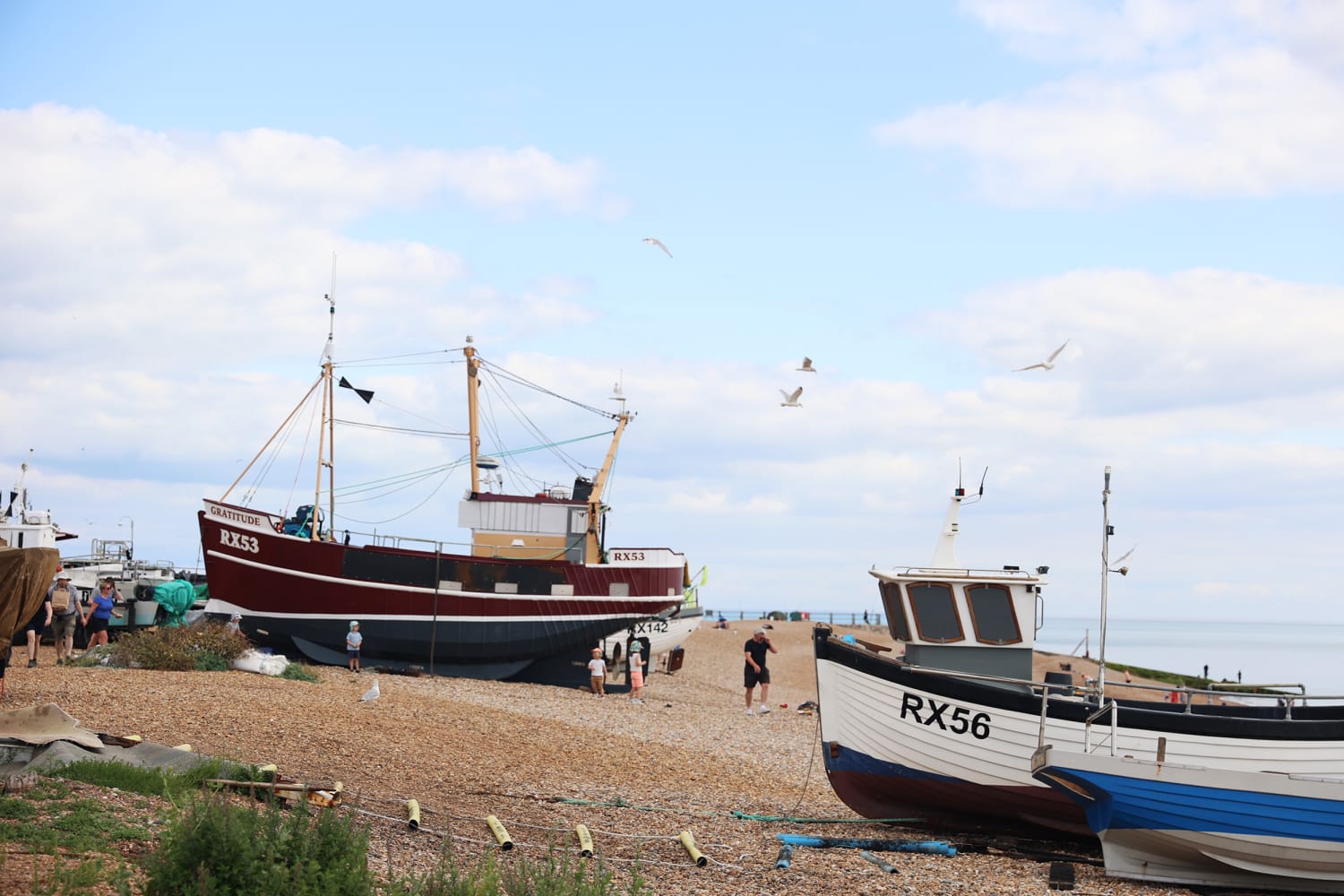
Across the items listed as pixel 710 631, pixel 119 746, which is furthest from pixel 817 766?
pixel 710 631

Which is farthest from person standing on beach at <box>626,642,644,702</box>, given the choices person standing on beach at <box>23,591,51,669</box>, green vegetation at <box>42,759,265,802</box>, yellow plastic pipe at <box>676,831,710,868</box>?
green vegetation at <box>42,759,265,802</box>

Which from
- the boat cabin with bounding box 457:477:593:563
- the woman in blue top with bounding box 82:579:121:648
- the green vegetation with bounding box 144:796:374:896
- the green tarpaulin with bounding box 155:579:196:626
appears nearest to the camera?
the green vegetation with bounding box 144:796:374:896

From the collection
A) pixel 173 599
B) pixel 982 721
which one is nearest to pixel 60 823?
pixel 982 721

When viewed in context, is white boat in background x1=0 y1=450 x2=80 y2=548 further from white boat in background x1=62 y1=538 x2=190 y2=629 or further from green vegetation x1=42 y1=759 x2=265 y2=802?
green vegetation x1=42 y1=759 x2=265 y2=802

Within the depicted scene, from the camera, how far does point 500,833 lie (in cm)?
1058

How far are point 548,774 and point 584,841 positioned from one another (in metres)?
4.57

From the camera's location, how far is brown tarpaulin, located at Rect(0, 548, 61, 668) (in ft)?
39.4

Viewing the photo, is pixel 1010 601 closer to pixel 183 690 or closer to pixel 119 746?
pixel 119 746

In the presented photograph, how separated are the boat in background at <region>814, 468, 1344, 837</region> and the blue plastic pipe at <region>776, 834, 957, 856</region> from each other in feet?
3.66

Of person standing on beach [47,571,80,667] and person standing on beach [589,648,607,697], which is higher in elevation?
person standing on beach [47,571,80,667]

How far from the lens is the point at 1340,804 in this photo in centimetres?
1166

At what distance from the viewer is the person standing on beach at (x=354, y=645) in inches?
1003

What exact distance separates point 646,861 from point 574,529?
20.2 meters

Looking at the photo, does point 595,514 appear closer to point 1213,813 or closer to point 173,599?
point 173,599
